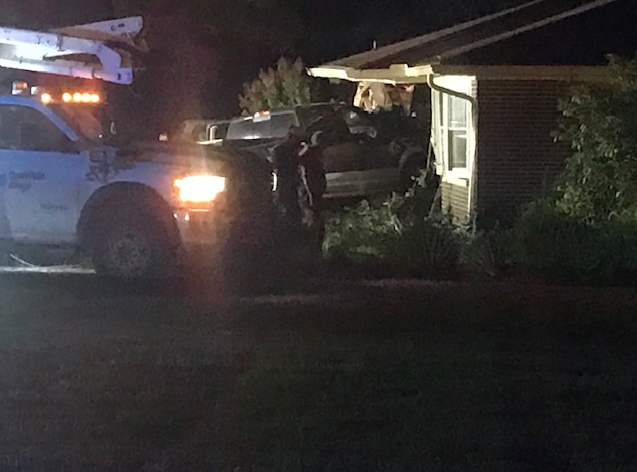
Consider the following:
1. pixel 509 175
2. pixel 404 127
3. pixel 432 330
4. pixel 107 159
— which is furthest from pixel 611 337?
pixel 404 127

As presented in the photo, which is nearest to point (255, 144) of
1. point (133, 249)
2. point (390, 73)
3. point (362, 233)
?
point (390, 73)

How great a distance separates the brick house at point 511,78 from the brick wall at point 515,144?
0.5 inches

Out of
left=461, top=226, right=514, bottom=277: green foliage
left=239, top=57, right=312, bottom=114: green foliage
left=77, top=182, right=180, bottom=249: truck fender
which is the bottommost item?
left=461, top=226, right=514, bottom=277: green foliage

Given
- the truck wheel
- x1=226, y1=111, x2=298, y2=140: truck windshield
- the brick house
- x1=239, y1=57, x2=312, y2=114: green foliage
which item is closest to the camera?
the truck wheel

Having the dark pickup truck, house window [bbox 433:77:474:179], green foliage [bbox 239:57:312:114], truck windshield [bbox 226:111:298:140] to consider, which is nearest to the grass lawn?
house window [bbox 433:77:474:179]

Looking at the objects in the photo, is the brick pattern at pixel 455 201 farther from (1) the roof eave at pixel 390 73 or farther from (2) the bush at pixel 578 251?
(2) the bush at pixel 578 251

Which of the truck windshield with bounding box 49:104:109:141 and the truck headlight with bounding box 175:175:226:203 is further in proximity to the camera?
the truck windshield with bounding box 49:104:109:141

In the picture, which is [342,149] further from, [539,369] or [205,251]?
[539,369]

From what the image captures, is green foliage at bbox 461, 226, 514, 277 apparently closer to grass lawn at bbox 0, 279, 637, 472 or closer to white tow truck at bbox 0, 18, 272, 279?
grass lawn at bbox 0, 279, 637, 472

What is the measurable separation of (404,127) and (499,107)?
3637 mm

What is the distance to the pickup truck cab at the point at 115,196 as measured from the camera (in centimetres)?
1278

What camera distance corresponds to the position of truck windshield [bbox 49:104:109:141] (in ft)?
44.1

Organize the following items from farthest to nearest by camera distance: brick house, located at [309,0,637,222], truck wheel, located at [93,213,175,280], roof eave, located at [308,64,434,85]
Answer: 1. roof eave, located at [308,64,434,85]
2. brick house, located at [309,0,637,222]
3. truck wheel, located at [93,213,175,280]

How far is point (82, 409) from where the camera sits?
320 inches
